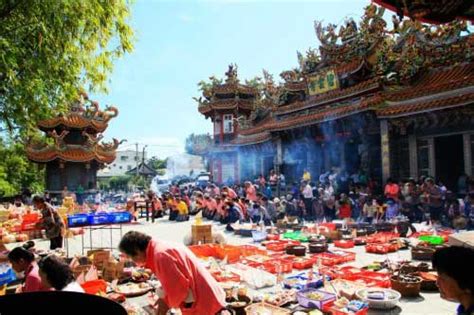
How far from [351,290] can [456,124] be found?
9.71 m

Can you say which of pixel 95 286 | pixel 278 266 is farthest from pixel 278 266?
pixel 95 286

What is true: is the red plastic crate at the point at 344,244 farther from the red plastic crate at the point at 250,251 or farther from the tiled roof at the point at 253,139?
the tiled roof at the point at 253,139

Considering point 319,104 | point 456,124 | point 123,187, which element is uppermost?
point 319,104

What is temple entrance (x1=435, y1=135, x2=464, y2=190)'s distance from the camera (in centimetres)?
1405

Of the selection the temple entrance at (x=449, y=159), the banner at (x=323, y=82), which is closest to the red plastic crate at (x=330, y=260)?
the temple entrance at (x=449, y=159)

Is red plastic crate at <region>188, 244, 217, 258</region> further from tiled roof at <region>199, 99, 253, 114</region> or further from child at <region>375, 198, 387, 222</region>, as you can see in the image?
tiled roof at <region>199, 99, 253, 114</region>

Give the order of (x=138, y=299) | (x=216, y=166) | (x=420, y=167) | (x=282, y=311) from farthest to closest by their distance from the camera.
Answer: (x=216, y=166) → (x=420, y=167) → (x=138, y=299) → (x=282, y=311)

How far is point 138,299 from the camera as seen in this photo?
6.31m

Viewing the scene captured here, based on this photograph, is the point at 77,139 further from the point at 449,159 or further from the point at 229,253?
the point at 449,159

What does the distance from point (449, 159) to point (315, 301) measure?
11490 millimetres

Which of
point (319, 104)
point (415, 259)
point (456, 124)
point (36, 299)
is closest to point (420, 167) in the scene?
point (456, 124)

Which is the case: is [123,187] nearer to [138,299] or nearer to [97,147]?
[97,147]

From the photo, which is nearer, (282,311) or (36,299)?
(36,299)

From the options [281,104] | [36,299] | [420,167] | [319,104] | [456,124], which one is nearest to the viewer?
[36,299]
